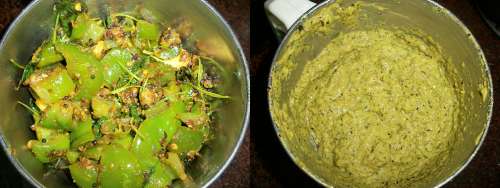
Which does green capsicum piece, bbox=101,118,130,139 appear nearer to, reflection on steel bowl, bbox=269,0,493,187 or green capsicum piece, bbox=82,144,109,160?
green capsicum piece, bbox=82,144,109,160

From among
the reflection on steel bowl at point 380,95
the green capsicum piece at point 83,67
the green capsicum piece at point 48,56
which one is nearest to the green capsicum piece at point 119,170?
the green capsicum piece at point 83,67

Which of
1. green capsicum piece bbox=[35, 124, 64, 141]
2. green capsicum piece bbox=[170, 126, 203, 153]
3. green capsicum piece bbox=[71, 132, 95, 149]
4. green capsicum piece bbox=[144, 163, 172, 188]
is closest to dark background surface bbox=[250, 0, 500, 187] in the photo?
green capsicum piece bbox=[170, 126, 203, 153]

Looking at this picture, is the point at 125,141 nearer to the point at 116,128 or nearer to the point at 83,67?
the point at 116,128

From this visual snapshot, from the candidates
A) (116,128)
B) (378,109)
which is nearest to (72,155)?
(116,128)

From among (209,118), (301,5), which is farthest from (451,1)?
(209,118)

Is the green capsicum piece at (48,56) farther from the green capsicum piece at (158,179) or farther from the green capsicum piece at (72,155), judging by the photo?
the green capsicum piece at (158,179)
